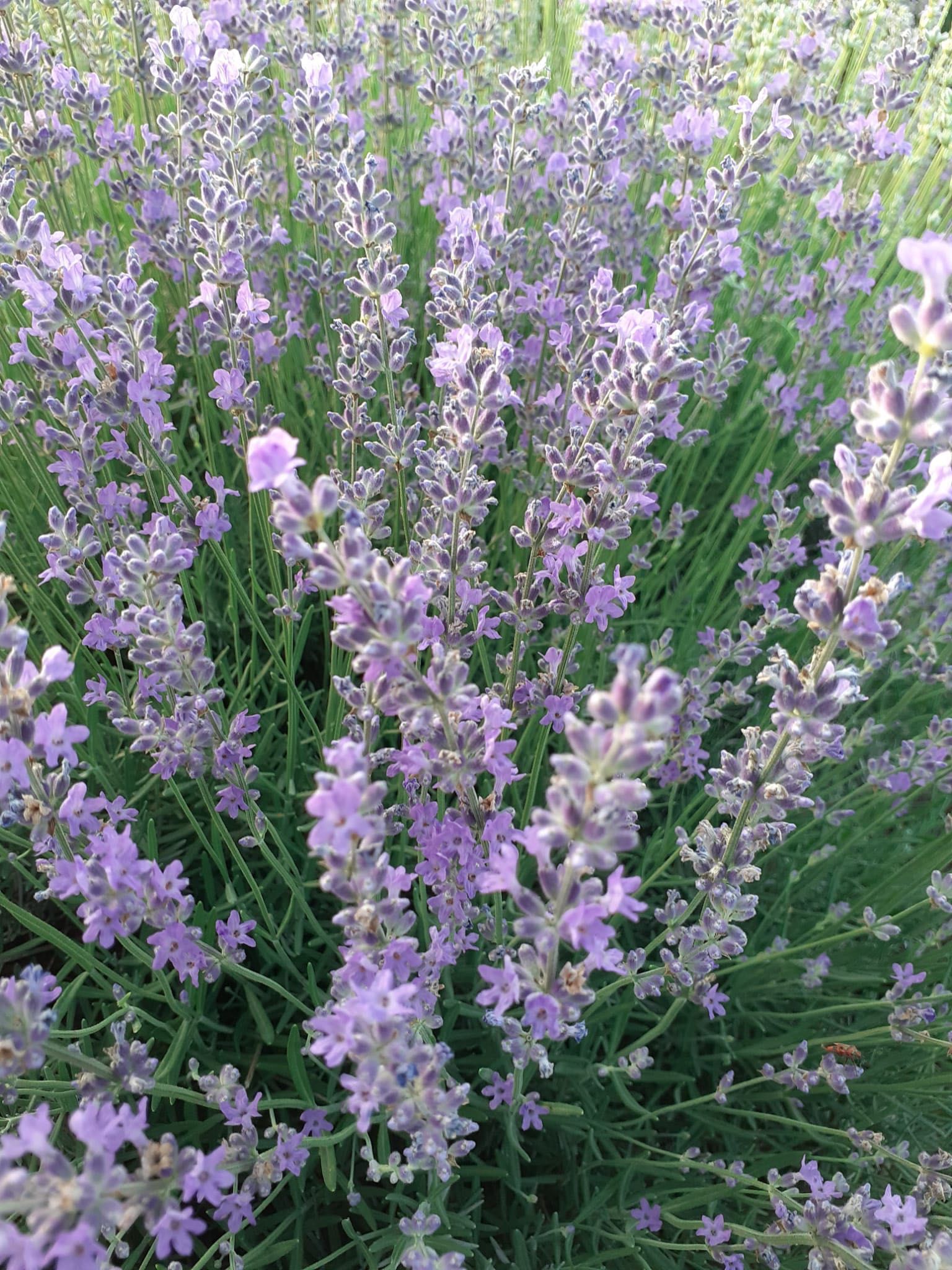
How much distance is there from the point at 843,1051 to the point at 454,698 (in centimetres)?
148

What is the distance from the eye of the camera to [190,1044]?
198cm

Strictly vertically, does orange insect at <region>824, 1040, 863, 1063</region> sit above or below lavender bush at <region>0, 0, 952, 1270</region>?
below

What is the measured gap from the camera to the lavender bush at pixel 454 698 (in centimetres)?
117

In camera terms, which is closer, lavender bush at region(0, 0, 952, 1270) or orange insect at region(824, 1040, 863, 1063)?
lavender bush at region(0, 0, 952, 1270)

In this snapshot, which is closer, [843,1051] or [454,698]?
[454,698]

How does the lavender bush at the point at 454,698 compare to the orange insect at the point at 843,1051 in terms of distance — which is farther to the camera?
the orange insect at the point at 843,1051

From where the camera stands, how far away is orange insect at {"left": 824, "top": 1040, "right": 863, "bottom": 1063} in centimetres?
202

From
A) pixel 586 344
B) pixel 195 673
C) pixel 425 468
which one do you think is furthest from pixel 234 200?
pixel 195 673

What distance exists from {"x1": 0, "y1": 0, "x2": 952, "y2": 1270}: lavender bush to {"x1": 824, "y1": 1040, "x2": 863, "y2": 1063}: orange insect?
0.09ft

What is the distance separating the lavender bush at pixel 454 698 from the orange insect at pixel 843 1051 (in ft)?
0.09

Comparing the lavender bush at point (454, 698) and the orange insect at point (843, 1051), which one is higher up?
the lavender bush at point (454, 698)

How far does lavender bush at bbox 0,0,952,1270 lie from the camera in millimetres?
1166

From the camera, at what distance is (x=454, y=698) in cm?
121

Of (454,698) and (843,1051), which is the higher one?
(454,698)
